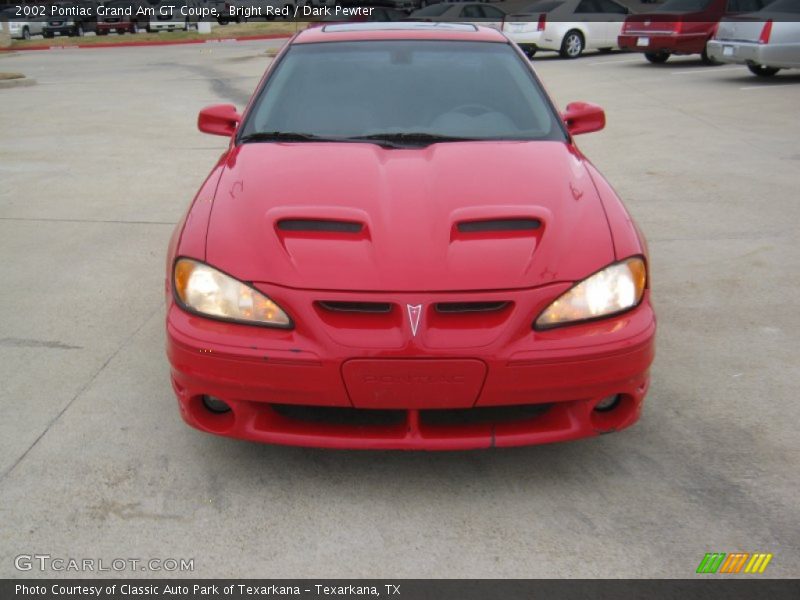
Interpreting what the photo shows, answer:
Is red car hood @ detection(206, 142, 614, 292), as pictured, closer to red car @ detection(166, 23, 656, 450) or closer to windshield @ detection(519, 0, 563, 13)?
red car @ detection(166, 23, 656, 450)

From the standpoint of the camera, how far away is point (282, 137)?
13.4 feet

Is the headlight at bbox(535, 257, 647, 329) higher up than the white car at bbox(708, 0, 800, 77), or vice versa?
the headlight at bbox(535, 257, 647, 329)

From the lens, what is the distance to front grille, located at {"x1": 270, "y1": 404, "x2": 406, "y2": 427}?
310 cm

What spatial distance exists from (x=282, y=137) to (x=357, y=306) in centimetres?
146

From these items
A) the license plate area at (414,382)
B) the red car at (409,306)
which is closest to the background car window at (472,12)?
the red car at (409,306)

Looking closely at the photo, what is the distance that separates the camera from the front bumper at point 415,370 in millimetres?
2834

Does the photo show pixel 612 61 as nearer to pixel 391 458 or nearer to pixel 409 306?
pixel 391 458

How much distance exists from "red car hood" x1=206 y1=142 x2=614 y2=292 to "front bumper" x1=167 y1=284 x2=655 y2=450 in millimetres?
85

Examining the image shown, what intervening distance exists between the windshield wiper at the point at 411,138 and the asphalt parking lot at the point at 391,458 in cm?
142

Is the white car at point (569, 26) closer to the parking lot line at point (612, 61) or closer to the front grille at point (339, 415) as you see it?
the parking lot line at point (612, 61)

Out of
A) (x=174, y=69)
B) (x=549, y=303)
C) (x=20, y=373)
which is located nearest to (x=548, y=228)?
(x=549, y=303)

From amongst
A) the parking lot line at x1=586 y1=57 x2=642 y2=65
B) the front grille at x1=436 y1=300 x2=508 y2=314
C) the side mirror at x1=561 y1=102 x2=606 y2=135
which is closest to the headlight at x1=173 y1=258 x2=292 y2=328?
the front grille at x1=436 y1=300 x2=508 y2=314

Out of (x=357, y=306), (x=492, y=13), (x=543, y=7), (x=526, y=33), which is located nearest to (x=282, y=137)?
(x=357, y=306)

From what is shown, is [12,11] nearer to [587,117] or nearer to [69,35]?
[69,35]
